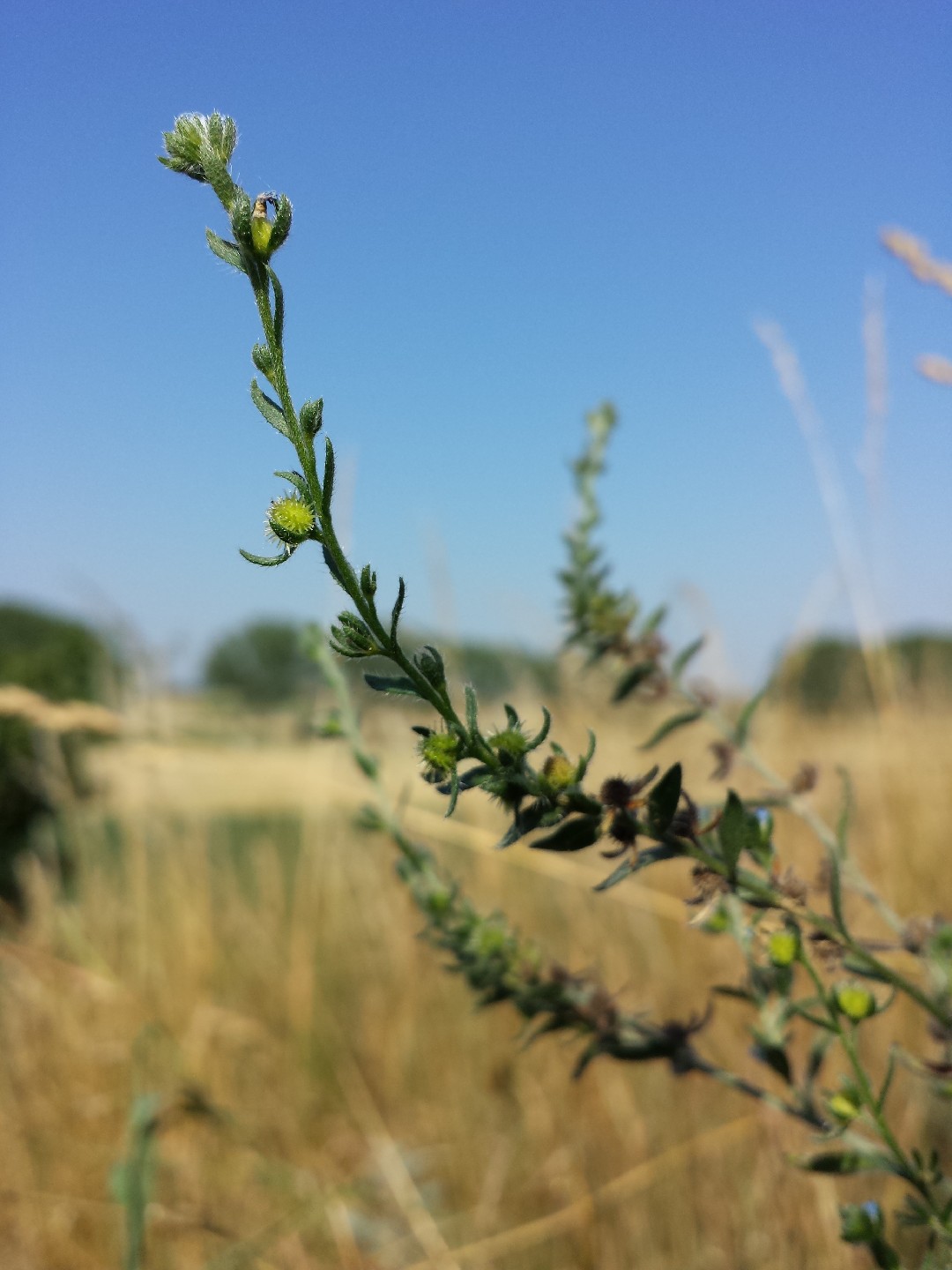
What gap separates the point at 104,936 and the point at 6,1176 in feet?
3.24

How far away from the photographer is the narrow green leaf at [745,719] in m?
0.62

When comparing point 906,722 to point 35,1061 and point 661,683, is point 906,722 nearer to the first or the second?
point 661,683

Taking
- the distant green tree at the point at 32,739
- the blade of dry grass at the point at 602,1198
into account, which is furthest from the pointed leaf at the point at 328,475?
the distant green tree at the point at 32,739

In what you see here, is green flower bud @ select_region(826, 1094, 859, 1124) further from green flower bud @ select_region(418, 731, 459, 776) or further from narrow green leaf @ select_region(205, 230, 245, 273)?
narrow green leaf @ select_region(205, 230, 245, 273)

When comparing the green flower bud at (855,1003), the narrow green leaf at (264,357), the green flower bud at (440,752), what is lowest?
the green flower bud at (855,1003)

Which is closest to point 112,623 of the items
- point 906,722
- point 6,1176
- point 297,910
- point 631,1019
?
point 297,910

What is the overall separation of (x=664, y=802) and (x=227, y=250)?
240mm

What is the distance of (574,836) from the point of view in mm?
A: 397

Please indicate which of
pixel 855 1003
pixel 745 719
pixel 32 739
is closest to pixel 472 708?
pixel 855 1003

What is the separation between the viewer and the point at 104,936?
2.68 meters

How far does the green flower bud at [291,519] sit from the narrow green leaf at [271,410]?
21 mm

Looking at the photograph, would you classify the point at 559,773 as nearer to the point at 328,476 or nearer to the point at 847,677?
the point at 328,476

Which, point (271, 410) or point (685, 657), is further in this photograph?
point (685, 657)

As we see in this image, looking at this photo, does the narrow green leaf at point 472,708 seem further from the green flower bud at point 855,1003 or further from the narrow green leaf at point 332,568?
the green flower bud at point 855,1003
